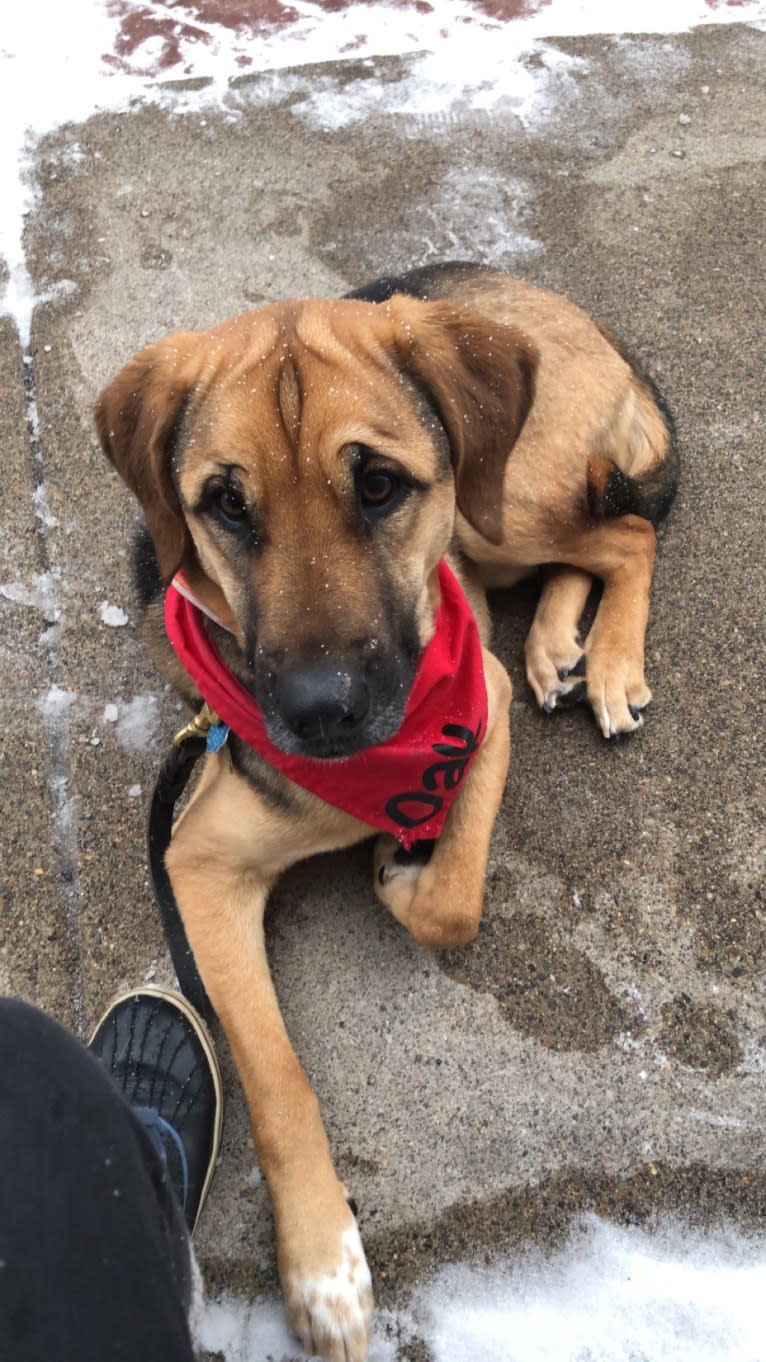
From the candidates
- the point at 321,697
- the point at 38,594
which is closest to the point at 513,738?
the point at 321,697

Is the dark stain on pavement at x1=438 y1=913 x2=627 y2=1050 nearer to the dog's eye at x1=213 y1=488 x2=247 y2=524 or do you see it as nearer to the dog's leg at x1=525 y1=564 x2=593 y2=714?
the dog's leg at x1=525 y1=564 x2=593 y2=714

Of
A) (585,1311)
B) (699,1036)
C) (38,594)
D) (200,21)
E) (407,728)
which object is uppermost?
(200,21)

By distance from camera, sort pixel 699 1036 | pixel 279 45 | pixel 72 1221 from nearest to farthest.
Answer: pixel 72 1221 < pixel 699 1036 < pixel 279 45

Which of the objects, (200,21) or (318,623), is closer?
(318,623)

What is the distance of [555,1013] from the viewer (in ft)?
8.96

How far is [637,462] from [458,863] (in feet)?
5.63

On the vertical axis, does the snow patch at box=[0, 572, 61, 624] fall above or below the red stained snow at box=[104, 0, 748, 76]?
below

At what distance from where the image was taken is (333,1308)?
2.23 m

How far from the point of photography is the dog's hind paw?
2.23 meters

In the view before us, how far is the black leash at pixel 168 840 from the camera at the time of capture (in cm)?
272

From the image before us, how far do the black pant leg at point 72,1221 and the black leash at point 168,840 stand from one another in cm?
118

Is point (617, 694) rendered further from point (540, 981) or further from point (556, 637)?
point (540, 981)

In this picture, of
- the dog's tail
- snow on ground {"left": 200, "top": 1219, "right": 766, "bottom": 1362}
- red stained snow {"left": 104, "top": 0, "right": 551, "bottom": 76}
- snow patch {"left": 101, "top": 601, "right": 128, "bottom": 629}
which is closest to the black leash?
snow on ground {"left": 200, "top": 1219, "right": 766, "bottom": 1362}

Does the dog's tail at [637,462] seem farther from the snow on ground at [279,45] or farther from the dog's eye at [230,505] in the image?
the snow on ground at [279,45]
